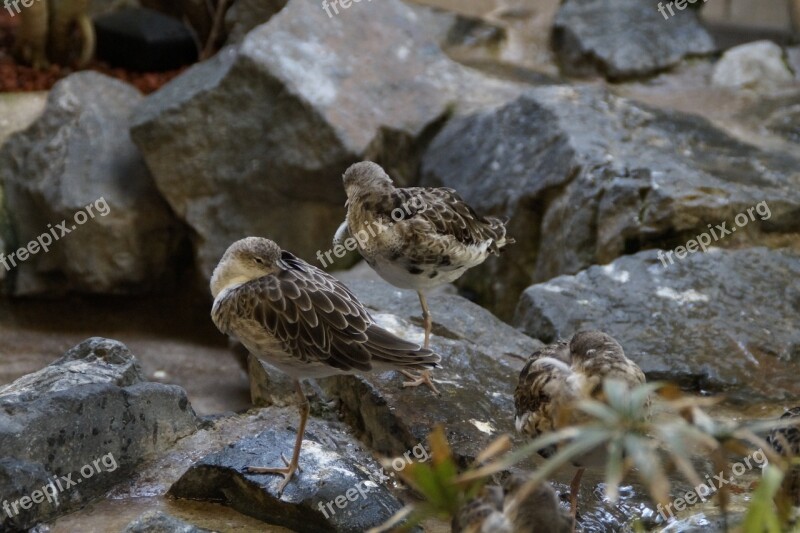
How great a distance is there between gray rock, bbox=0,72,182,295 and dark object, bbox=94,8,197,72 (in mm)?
1318

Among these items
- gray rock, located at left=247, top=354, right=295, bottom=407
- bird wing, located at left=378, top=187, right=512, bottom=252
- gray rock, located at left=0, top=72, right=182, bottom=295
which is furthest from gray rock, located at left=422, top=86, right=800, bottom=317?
gray rock, located at left=247, top=354, right=295, bottom=407

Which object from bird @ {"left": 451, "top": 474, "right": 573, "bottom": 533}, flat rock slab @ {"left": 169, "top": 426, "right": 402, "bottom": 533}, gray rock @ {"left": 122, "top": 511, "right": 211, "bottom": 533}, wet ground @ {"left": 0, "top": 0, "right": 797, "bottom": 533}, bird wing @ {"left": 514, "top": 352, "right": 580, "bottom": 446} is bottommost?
wet ground @ {"left": 0, "top": 0, "right": 797, "bottom": 533}

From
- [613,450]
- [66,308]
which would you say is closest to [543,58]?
[66,308]

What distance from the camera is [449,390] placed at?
4.55 m

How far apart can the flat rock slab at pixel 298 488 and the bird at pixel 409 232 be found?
667mm

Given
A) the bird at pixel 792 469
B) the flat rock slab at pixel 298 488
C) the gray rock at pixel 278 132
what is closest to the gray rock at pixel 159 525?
the flat rock slab at pixel 298 488

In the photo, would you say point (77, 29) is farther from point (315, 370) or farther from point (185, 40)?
point (315, 370)

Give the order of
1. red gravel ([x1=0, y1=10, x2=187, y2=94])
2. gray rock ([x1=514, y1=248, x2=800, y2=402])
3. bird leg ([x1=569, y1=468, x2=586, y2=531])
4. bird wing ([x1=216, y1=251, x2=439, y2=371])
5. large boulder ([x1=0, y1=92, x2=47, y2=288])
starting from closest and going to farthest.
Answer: bird leg ([x1=569, y1=468, x2=586, y2=531]), bird wing ([x1=216, y1=251, x2=439, y2=371]), gray rock ([x1=514, y1=248, x2=800, y2=402]), large boulder ([x1=0, y1=92, x2=47, y2=288]), red gravel ([x1=0, y1=10, x2=187, y2=94])

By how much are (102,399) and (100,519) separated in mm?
475

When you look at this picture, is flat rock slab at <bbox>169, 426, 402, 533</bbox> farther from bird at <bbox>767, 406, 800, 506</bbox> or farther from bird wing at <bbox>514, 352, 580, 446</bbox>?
bird at <bbox>767, 406, 800, 506</bbox>

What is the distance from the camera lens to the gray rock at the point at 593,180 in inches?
255

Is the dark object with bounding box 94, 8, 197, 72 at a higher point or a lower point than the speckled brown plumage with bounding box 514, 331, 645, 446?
higher

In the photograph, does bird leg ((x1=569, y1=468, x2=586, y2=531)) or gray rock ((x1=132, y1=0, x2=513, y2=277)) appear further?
gray rock ((x1=132, y1=0, x2=513, y2=277))

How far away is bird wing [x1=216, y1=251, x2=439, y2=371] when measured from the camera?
148 inches
